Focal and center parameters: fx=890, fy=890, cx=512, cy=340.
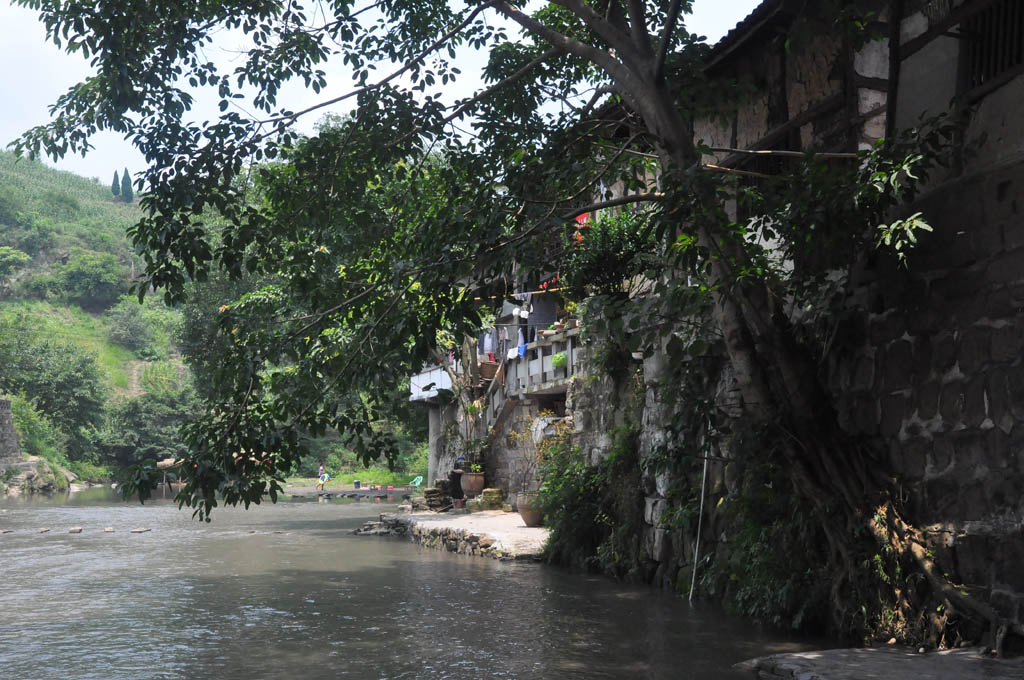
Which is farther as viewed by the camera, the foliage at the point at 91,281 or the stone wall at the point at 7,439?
the foliage at the point at 91,281

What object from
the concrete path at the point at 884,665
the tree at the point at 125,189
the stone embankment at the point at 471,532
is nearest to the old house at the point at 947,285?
the concrete path at the point at 884,665

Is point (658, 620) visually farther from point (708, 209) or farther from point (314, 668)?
point (708, 209)

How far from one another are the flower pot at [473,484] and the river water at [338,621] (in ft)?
21.2

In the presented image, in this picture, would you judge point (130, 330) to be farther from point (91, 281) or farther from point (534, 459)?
point (534, 459)

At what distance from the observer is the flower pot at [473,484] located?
74.2 feet

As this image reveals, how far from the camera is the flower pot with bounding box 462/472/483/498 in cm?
2262

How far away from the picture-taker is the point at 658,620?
8508 millimetres

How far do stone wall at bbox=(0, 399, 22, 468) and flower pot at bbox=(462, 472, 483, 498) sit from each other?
95.9 ft

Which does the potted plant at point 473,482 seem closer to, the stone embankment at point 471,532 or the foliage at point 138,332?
the stone embankment at point 471,532

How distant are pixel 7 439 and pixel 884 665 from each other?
45.4 metres

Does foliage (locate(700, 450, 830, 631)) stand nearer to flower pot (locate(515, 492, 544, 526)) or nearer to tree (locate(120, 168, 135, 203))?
flower pot (locate(515, 492, 544, 526))

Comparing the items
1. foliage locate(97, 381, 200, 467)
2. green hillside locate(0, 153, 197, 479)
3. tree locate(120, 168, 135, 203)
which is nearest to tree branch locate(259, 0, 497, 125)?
green hillside locate(0, 153, 197, 479)

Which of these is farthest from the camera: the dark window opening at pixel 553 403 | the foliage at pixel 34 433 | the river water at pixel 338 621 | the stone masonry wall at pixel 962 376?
the foliage at pixel 34 433

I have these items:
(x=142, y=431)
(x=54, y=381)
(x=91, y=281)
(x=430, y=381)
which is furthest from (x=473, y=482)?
(x=91, y=281)
